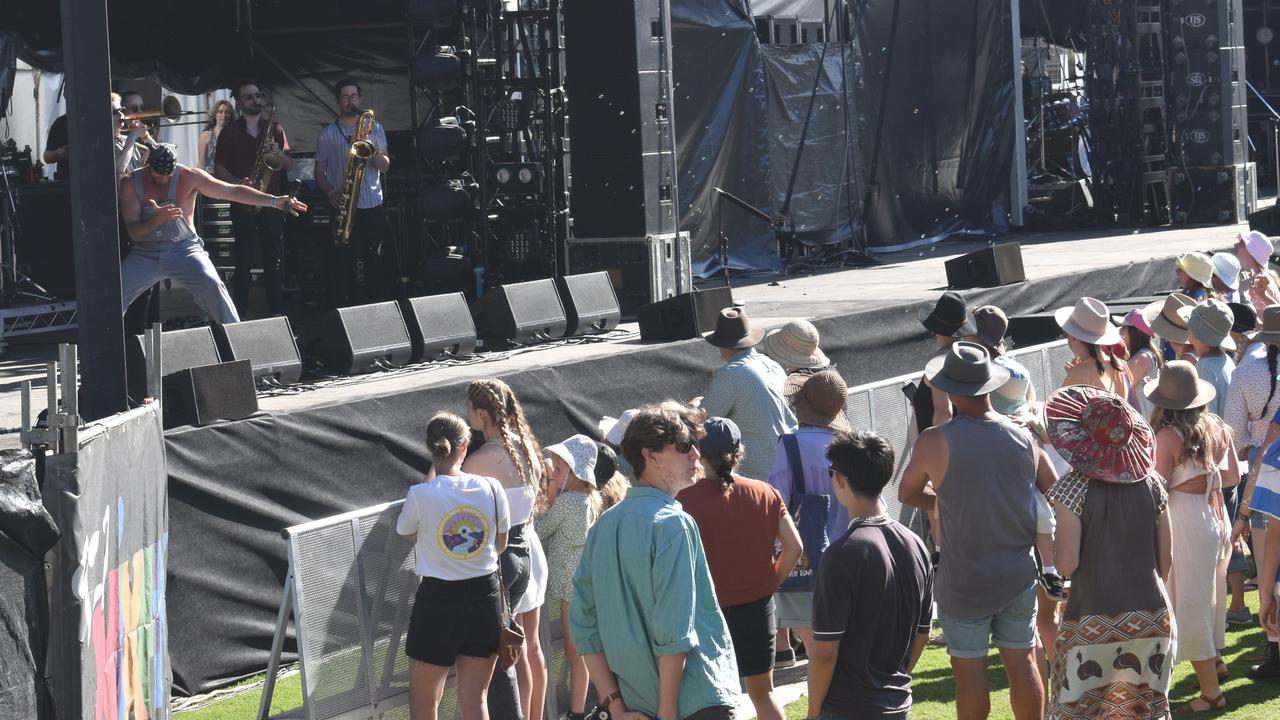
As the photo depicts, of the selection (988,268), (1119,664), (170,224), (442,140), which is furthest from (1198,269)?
(442,140)

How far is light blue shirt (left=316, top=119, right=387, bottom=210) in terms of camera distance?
12969 mm

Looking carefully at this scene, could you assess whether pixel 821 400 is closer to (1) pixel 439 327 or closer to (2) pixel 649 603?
(2) pixel 649 603

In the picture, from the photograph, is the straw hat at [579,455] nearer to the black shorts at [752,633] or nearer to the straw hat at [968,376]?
the black shorts at [752,633]

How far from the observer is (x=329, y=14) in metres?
15.5

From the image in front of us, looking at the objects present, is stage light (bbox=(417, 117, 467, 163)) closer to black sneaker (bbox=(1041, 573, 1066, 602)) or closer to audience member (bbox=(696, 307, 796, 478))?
audience member (bbox=(696, 307, 796, 478))

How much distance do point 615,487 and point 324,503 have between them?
7.10ft

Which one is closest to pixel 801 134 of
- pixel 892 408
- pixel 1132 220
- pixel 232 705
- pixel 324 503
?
pixel 1132 220

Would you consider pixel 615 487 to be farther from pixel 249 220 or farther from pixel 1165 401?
pixel 249 220

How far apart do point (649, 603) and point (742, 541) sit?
3.27 feet

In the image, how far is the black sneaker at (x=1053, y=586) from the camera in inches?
205

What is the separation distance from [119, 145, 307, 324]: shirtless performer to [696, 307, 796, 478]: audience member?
342cm

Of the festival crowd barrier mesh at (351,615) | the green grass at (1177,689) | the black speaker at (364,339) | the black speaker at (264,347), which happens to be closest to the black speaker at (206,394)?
the black speaker at (264,347)

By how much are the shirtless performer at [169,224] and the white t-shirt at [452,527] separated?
4010mm

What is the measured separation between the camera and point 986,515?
529 cm
